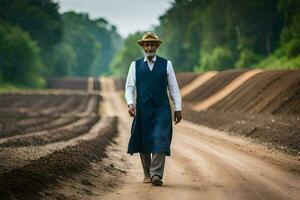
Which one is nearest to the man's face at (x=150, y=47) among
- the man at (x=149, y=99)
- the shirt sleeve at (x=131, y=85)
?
the man at (x=149, y=99)

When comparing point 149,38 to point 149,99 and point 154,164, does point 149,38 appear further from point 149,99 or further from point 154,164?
point 154,164

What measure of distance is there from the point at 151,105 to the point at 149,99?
0.11 metres

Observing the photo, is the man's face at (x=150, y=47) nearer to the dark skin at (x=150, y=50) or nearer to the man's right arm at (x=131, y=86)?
the dark skin at (x=150, y=50)

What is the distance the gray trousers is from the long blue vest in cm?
17

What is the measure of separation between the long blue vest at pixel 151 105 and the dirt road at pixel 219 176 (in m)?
0.77

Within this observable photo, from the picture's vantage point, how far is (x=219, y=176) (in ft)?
36.2

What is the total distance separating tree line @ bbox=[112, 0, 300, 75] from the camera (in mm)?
65250

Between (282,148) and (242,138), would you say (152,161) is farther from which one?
(242,138)

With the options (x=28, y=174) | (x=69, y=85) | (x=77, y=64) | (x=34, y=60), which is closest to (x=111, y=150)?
(x=28, y=174)

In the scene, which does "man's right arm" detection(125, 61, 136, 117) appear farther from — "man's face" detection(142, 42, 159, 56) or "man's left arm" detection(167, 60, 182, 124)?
"man's left arm" detection(167, 60, 182, 124)

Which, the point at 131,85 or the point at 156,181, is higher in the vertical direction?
the point at 131,85

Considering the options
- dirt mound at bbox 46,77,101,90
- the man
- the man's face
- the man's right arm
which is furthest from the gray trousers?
dirt mound at bbox 46,77,101,90

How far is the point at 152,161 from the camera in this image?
34.0ft

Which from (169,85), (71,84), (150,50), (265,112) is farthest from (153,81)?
(71,84)
